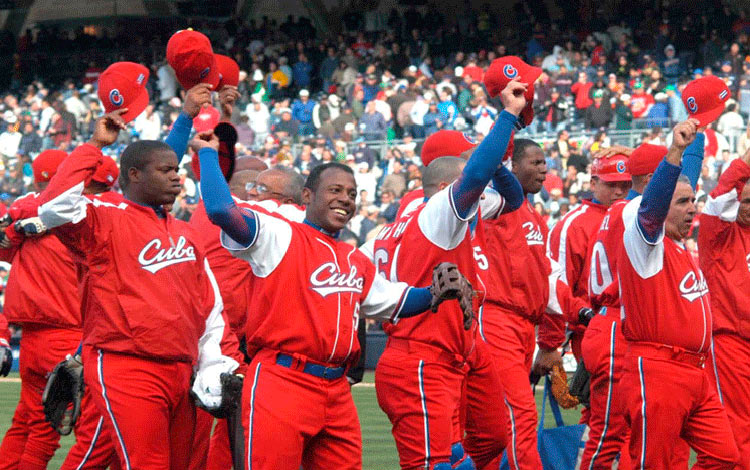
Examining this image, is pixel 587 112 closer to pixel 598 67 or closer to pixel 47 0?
pixel 598 67

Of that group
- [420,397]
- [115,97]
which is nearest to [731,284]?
[420,397]

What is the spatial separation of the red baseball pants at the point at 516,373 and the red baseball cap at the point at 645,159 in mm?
1182

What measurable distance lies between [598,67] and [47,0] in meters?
18.1

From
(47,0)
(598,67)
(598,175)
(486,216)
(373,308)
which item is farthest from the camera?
(47,0)

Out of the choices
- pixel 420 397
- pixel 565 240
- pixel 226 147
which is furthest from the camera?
pixel 565 240

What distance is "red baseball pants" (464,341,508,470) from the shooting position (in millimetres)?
6750

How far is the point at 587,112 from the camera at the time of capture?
69.3ft

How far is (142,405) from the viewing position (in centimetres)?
561

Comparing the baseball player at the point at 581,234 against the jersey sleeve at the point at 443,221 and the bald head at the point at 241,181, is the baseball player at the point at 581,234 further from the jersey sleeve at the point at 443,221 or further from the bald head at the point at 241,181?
the jersey sleeve at the point at 443,221

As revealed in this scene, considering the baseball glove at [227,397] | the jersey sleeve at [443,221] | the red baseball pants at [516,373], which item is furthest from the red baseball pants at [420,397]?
the red baseball pants at [516,373]

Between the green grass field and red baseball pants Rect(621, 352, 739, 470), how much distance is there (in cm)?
311

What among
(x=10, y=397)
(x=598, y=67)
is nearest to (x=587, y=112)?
(x=598, y=67)

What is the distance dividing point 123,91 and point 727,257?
390 cm

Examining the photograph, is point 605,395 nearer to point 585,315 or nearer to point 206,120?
point 585,315
